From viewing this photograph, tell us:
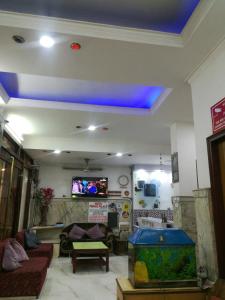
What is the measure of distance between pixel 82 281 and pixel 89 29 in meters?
4.34

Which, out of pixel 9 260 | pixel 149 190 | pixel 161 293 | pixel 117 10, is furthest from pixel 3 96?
pixel 149 190

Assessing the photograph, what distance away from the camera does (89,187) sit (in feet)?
25.9

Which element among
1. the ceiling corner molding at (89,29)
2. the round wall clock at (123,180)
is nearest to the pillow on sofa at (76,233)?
the round wall clock at (123,180)

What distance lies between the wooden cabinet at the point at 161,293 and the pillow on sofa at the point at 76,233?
514cm

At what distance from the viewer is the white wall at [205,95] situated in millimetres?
2193

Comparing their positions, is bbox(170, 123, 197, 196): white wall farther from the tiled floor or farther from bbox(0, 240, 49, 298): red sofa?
bbox(0, 240, 49, 298): red sofa

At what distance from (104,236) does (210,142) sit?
5.63 meters

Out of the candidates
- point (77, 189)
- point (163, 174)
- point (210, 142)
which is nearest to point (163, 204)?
point (163, 174)

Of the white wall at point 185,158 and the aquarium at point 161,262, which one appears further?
the white wall at point 185,158

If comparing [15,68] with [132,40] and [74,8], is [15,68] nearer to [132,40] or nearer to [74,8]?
[74,8]

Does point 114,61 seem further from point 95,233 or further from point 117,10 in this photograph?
point 95,233

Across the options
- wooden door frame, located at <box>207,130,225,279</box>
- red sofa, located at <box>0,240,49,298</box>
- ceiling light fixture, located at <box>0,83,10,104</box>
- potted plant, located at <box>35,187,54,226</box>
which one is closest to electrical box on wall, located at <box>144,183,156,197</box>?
potted plant, located at <box>35,187,54,226</box>

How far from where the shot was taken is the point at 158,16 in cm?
214

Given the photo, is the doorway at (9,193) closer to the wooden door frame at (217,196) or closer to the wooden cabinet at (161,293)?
the wooden cabinet at (161,293)
